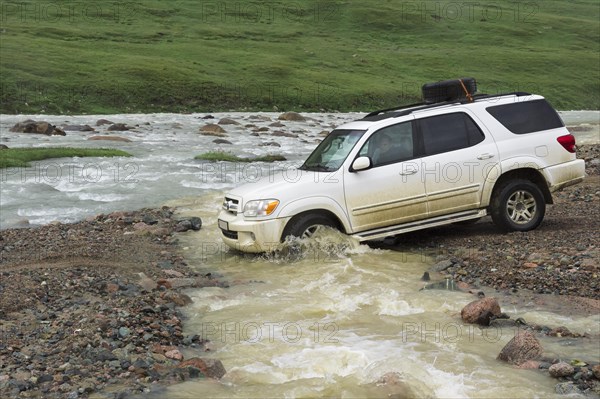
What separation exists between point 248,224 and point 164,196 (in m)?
9.47

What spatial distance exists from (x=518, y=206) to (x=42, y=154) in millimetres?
20453

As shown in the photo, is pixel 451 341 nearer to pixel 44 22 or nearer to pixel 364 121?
pixel 364 121

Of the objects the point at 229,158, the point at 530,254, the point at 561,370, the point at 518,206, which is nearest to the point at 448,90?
the point at 518,206

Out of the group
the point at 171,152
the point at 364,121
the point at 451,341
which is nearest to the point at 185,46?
the point at 171,152

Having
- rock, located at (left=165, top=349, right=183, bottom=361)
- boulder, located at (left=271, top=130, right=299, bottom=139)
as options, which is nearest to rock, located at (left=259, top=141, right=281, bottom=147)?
boulder, located at (left=271, top=130, right=299, bottom=139)

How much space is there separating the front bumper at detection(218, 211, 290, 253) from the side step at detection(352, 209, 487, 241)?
4.21 ft

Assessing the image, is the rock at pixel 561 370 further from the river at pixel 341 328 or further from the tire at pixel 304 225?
the tire at pixel 304 225

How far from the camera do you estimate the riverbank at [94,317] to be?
7535 millimetres

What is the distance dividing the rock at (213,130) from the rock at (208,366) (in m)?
32.1

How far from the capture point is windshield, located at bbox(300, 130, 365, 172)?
1296 centimetres

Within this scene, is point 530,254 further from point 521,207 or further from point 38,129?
point 38,129

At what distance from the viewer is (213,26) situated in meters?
95.6

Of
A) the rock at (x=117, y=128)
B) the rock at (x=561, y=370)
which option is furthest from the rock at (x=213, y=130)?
the rock at (x=561, y=370)

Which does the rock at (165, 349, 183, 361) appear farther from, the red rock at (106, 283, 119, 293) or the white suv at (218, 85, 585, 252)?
the white suv at (218, 85, 585, 252)
